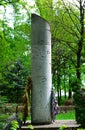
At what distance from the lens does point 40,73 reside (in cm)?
1128

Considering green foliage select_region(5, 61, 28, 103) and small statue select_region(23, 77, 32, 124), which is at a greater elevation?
small statue select_region(23, 77, 32, 124)

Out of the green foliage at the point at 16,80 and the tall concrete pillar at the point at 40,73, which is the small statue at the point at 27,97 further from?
the green foliage at the point at 16,80

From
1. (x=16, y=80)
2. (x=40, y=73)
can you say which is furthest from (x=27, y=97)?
(x=16, y=80)

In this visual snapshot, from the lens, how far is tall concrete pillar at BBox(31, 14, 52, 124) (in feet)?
37.0

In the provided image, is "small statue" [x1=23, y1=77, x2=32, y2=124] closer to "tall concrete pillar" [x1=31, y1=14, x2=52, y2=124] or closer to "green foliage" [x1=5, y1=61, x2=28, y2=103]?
"tall concrete pillar" [x1=31, y1=14, x2=52, y2=124]

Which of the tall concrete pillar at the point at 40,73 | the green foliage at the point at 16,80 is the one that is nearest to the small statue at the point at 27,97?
the tall concrete pillar at the point at 40,73

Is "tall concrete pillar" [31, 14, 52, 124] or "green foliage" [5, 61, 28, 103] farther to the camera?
"green foliage" [5, 61, 28, 103]

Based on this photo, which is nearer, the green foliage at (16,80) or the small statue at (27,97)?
the small statue at (27,97)

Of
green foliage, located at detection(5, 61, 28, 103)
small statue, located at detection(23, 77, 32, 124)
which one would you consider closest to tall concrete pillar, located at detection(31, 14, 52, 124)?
small statue, located at detection(23, 77, 32, 124)

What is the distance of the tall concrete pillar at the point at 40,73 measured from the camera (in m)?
11.3

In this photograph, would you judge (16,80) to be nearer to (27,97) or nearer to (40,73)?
(27,97)

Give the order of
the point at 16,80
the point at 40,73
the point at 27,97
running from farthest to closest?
the point at 16,80, the point at 27,97, the point at 40,73

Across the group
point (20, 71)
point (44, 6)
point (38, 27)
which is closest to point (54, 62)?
point (20, 71)

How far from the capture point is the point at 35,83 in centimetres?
1132
